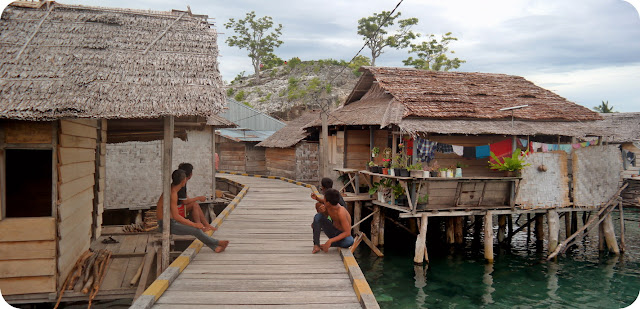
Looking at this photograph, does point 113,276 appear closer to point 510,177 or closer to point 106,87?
point 106,87

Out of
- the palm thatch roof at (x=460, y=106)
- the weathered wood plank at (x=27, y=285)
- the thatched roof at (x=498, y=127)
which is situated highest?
the palm thatch roof at (x=460, y=106)

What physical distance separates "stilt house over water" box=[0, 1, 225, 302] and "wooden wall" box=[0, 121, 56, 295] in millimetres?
13

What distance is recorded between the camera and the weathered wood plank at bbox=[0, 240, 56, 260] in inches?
257

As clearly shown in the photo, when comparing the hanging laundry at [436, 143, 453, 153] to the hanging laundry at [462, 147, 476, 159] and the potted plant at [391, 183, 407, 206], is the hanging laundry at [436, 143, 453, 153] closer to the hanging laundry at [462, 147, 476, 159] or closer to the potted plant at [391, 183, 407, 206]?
the hanging laundry at [462, 147, 476, 159]

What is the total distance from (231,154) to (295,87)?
642 inches

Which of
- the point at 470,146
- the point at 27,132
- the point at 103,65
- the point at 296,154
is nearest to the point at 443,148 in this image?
the point at 470,146

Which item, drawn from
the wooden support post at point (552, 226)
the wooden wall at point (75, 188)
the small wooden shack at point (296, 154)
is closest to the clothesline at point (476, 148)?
the wooden support post at point (552, 226)

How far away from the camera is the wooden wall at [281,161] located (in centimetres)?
2529

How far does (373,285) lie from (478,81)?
10.3m

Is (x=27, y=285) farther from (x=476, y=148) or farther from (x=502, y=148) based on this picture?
(x=502, y=148)

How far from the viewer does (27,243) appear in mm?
6609

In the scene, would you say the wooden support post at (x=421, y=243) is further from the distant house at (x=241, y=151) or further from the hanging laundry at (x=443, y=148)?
the distant house at (x=241, y=151)

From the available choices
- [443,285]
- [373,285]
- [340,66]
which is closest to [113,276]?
[373,285]

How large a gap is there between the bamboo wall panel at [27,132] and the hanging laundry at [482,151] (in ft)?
41.2
